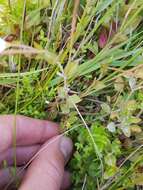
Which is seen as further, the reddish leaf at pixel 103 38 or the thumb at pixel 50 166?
the reddish leaf at pixel 103 38

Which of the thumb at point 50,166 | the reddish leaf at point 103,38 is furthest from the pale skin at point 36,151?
the reddish leaf at point 103,38

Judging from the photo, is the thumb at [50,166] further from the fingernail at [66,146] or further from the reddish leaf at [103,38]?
the reddish leaf at [103,38]

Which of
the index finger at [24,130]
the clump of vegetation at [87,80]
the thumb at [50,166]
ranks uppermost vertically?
the clump of vegetation at [87,80]

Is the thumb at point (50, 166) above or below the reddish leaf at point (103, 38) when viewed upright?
below

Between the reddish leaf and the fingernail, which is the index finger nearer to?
the fingernail

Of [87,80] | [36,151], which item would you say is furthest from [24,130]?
[87,80]

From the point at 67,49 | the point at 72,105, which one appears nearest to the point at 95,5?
the point at 67,49
